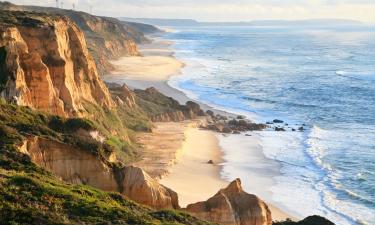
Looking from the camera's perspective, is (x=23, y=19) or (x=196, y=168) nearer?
(x=23, y=19)

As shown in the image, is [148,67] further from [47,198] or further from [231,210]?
[47,198]

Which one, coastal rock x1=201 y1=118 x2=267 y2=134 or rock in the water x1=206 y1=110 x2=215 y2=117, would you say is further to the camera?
rock in the water x1=206 y1=110 x2=215 y2=117

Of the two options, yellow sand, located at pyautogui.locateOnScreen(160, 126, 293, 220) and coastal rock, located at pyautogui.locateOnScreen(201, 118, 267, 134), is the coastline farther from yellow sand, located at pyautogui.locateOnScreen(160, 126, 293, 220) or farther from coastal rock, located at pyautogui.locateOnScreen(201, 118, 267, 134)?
coastal rock, located at pyautogui.locateOnScreen(201, 118, 267, 134)

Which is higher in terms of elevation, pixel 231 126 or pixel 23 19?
pixel 23 19

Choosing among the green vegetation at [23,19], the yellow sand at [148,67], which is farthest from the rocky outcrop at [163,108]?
the yellow sand at [148,67]

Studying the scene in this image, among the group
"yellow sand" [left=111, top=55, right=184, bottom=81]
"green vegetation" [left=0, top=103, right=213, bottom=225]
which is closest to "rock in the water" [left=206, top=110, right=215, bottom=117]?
"yellow sand" [left=111, top=55, right=184, bottom=81]

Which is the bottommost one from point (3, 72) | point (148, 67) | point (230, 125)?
point (148, 67)

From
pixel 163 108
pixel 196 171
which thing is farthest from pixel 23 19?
pixel 163 108

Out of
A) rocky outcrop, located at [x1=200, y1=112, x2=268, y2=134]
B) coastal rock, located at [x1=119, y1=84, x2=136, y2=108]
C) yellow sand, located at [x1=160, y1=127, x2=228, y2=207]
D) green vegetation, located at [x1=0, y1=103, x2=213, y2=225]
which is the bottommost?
rocky outcrop, located at [x1=200, y1=112, x2=268, y2=134]
